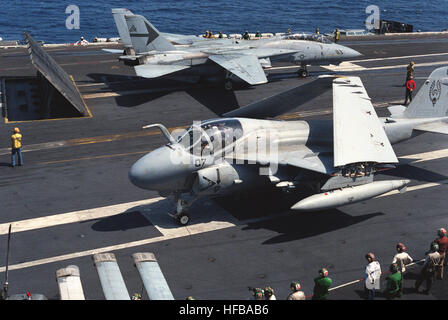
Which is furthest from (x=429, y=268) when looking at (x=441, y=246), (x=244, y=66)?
(x=244, y=66)

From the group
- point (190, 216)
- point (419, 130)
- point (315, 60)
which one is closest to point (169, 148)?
point (190, 216)

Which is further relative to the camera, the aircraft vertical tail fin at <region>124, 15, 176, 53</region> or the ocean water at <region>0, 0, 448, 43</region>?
the ocean water at <region>0, 0, 448, 43</region>

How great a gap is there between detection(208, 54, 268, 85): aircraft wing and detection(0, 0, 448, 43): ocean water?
60.5m

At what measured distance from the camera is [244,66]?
34.5m

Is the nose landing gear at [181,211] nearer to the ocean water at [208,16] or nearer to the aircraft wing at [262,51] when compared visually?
the aircraft wing at [262,51]

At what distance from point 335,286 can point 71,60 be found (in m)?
36.2

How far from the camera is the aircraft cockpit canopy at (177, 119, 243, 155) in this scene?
1872 centimetres

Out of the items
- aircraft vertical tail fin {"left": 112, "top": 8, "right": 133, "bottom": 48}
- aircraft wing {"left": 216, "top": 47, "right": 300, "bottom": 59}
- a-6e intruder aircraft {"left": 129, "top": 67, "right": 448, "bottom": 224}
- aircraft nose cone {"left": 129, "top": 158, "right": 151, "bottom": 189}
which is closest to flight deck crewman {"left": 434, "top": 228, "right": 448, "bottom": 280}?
a-6e intruder aircraft {"left": 129, "top": 67, "right": 448, "bottom": 224}

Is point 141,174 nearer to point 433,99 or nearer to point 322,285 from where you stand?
point 322,285

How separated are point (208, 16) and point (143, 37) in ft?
251

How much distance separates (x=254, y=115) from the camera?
22562mm

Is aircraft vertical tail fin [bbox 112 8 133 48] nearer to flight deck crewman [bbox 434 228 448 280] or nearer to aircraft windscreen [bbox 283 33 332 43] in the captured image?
aircraft windscreen [bbox 283 33 332 43]

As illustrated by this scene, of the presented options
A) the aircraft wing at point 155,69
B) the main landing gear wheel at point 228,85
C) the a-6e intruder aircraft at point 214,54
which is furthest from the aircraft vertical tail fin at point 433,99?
the aircraft wing at point 155,69

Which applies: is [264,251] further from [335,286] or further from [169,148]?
[169,148]
